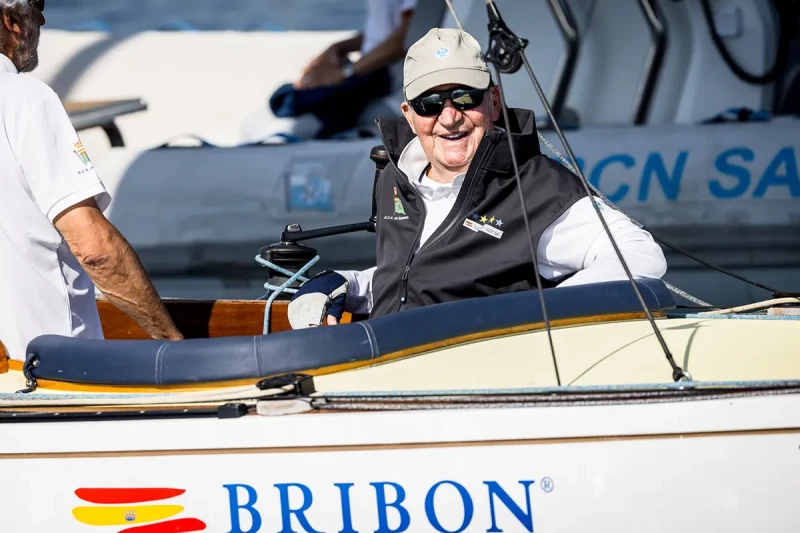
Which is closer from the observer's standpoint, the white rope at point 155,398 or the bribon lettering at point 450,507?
the bribon lettering at point 450,507

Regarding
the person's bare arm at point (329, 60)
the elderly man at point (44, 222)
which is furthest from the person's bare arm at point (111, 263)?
the person's bare arm at point (329, 60)

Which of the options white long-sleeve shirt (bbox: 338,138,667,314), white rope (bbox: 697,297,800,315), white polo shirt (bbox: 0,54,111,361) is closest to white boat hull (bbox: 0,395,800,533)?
white polo shirt (bbox: 0,54,111,361)

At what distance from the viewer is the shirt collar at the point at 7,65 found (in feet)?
7.29

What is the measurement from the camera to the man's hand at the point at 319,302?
8.49 feet

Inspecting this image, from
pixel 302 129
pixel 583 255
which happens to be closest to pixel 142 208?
pixel 302 129

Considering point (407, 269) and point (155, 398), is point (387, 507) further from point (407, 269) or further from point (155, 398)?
point (407, 269)

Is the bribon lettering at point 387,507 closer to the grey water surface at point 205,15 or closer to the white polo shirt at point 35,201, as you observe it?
the white polo shirt at point 35,201

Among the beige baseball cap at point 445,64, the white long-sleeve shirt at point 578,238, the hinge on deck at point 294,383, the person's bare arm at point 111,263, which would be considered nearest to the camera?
the hinge on deck at point 294,383

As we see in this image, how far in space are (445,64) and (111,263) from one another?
93 centimetres

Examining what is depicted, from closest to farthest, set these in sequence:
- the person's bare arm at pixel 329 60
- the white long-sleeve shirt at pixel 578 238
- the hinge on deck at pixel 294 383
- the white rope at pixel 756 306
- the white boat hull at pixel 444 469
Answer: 1. the white boat hull at pixel 444 469
2. the hinge on deck at pixel 294 383
3. the white long-sleeve shirt at pixel 578 238
4. the white rope at pixel 756 306
5. the person's bare arm at pixel 329 60

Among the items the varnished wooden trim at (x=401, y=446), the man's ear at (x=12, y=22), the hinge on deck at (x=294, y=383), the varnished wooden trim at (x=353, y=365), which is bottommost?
the varnished wooden trim at (x=401, y=446)

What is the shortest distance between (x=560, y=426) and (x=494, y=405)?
0.12 m

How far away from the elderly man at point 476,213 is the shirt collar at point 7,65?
90 cm

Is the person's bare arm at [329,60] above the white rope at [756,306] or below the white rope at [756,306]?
above
